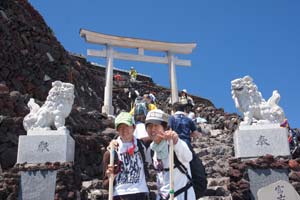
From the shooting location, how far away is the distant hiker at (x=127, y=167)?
2963 mm

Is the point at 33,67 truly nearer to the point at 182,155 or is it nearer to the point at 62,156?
the point at 62,156

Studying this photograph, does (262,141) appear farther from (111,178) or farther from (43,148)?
(43,148)

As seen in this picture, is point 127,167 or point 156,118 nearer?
point 156,118

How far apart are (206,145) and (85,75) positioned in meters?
10.5

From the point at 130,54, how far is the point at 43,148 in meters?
11.2

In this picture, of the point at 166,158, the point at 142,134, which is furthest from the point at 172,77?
the point at 166,158

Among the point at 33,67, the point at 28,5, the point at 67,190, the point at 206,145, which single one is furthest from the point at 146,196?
the point at 28,5

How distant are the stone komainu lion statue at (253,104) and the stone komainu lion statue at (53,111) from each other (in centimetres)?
273

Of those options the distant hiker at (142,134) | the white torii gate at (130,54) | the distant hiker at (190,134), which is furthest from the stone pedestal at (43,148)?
the white torii gate at (130,54)

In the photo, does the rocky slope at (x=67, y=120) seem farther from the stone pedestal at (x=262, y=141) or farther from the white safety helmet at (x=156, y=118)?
the white safety helmet at (x=156, y=118)

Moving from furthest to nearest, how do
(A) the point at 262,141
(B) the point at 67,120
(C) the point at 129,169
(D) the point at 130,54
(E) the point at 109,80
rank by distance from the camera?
1. (D) the point at 130,54
2. (E) the point at 109,80
3. (B) the point at 67,120
4. (A) the point at 262,141
5. (C) the point at 129,169

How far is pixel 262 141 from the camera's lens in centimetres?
517

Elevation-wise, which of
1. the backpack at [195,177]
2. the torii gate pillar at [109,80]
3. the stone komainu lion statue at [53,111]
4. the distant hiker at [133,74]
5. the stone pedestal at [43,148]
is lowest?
the backpack at [195,177]

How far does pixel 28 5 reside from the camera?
51.1 feet
